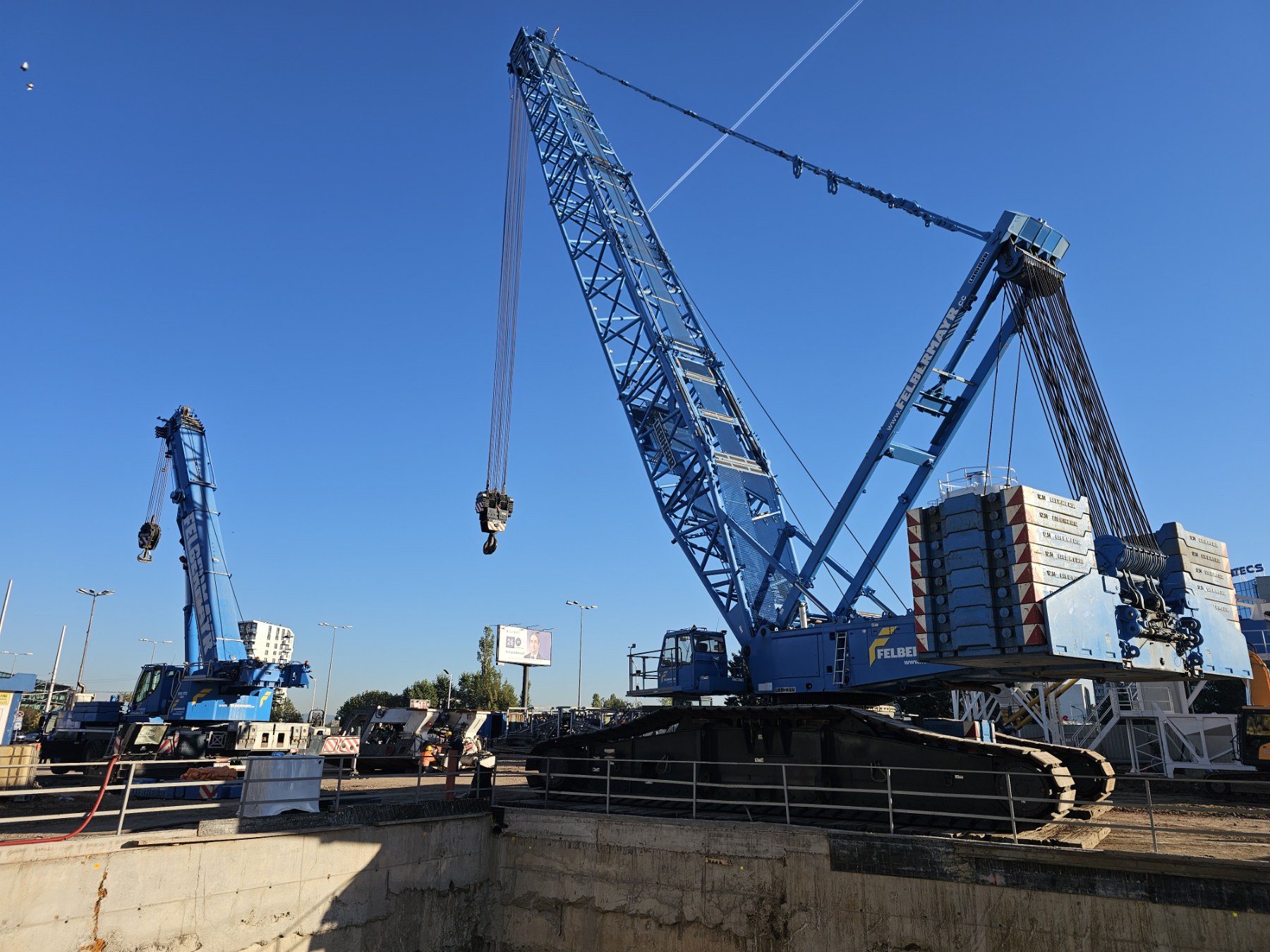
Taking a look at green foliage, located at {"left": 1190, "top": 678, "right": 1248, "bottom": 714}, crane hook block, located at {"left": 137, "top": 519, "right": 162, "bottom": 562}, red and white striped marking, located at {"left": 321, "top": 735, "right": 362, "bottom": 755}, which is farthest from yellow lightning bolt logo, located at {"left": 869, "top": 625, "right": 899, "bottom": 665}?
green foliage, located at {"left": 1190, "top": 678, "right": 1248, "bottom": 714}

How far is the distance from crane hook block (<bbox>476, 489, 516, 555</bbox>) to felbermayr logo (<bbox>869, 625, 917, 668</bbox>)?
11510 millimetres

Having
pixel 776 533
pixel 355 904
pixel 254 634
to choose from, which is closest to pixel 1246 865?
pixel 355 904

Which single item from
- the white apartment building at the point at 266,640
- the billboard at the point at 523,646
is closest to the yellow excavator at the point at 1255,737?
the white apartment building at the point at 266,640

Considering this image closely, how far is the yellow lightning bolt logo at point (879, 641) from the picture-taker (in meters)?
19.3

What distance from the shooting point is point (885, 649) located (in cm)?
1931

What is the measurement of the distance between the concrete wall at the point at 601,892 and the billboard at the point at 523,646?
1874 inches

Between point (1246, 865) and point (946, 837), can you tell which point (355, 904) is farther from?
point (1246, 865)

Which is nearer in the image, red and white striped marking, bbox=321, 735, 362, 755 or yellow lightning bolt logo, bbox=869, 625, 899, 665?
red and white striped marking, bbox=321, 735, 362, 755

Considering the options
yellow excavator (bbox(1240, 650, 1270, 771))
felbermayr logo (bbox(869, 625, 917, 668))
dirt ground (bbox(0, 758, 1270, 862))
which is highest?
felbermayr logo (bbox(869, 625, 917, 668))

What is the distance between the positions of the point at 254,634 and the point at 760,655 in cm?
1906

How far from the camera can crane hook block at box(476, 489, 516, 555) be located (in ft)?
82.7

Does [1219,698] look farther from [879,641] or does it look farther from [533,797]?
[533,797]

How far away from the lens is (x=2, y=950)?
31.8ft

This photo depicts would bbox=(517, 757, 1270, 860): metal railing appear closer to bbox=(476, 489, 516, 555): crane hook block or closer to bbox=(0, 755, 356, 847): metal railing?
bbox=(0, 755, 356, 847): metal railing
